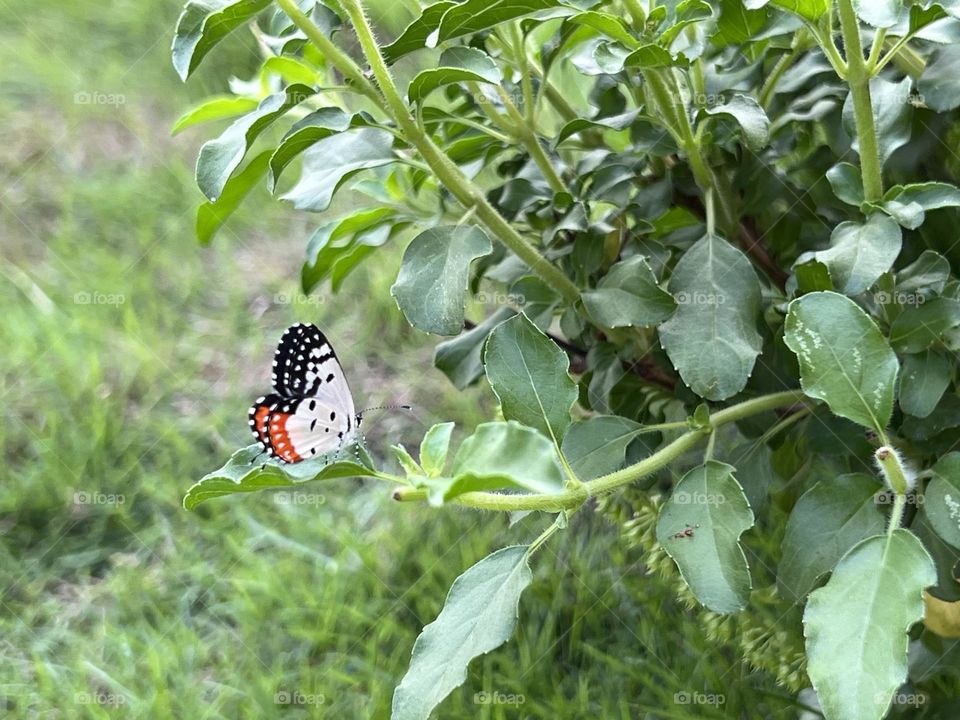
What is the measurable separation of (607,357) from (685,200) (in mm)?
194

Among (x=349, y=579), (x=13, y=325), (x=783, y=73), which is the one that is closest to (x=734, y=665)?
(x=349, y=579)

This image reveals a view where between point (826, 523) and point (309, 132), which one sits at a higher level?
point (309, 132)

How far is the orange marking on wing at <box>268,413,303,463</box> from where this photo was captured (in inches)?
36.4

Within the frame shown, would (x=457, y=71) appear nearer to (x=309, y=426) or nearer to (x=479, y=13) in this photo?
(x=479, y=13)

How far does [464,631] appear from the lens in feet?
2.60

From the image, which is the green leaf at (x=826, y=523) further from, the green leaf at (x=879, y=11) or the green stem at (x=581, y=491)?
the green leaf at (x=879, y=11)

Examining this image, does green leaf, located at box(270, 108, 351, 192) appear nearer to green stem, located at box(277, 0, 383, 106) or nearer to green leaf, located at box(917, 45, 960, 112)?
green stem, located at box(277, 0, 383, 106)
